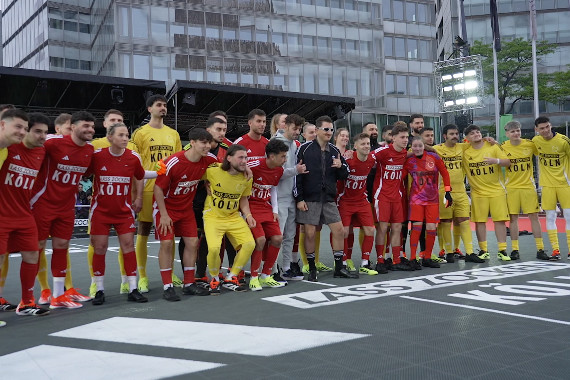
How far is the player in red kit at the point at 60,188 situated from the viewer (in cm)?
530

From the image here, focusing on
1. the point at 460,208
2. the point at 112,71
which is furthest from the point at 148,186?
the point at 112,71

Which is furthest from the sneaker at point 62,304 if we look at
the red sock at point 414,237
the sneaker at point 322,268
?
the red sock at point 414,237

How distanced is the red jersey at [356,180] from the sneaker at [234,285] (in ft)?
6.27

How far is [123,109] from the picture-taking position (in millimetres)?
13906

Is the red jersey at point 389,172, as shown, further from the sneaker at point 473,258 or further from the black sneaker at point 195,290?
the black sneaker at point 195,290

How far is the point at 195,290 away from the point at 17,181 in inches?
82.8

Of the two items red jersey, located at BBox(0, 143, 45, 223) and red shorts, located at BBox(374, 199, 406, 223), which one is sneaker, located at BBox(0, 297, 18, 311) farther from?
red shorts, located at BBox(374, 199, 406, 223)

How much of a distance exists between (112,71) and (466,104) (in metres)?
20.6

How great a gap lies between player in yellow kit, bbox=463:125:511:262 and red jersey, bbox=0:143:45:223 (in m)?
6.09

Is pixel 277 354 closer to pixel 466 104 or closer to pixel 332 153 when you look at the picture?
pixel 332 153

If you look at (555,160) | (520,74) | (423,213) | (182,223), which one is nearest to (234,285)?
(182,223)

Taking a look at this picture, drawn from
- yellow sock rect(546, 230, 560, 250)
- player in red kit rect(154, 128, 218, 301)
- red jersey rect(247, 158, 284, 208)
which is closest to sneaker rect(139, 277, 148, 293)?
player in red kit rect(154, 128, 218, 301)

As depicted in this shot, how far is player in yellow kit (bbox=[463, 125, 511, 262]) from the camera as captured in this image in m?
8.10

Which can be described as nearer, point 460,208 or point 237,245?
point 237,245
